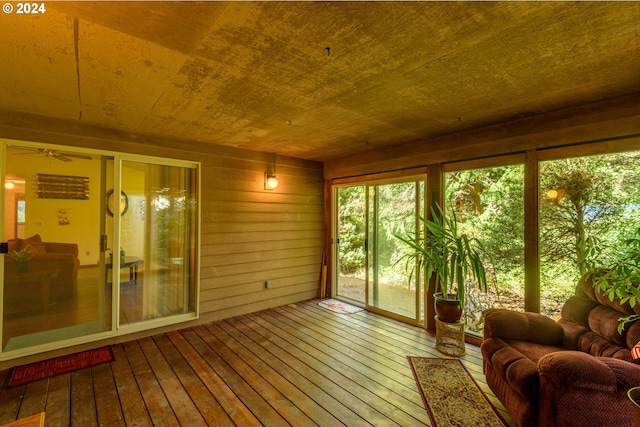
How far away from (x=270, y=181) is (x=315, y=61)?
2746mm

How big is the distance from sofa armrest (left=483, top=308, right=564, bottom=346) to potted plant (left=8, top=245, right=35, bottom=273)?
446cm

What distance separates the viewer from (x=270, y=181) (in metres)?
4.50

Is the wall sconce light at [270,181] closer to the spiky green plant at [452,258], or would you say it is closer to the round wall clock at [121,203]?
the round wall clock at [121,203]

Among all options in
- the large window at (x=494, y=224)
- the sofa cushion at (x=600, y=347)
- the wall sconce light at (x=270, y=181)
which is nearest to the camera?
the sofa cushion at (x=600, y=347)

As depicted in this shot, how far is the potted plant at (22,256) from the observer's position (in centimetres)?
283

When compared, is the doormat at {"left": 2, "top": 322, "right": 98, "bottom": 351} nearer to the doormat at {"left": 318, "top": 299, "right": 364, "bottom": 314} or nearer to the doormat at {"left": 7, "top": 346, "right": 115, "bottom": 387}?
the doormat at {"left": 7, "top": 346, "right": 115, "bottom": 387}

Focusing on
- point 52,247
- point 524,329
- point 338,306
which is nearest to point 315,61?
point 524,329

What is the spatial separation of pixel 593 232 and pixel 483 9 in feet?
7.90

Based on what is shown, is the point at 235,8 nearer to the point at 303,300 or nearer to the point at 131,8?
the point at 131,8

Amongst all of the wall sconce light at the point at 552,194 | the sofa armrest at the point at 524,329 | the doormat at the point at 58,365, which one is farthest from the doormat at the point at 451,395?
the doormat at the point at 58,365

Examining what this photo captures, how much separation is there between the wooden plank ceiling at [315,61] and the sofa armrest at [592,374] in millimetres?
1881

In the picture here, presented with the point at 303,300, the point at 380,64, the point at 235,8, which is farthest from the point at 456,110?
the point at 303,300

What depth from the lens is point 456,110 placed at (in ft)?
9.18

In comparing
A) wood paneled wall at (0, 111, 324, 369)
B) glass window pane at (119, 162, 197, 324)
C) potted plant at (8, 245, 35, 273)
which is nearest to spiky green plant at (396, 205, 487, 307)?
wood paneled wall at (0, 111, 324, 369)
